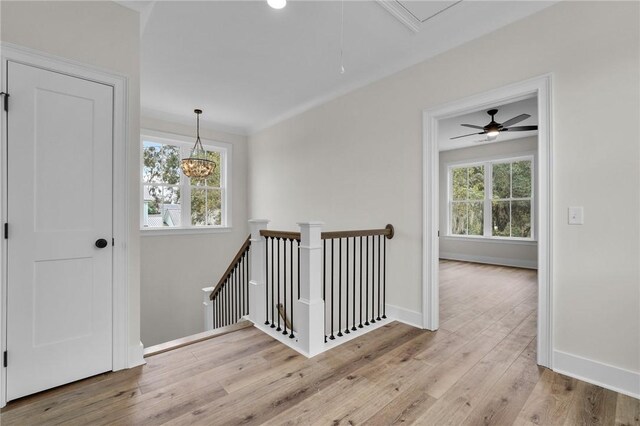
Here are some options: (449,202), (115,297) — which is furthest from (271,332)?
(449,202)

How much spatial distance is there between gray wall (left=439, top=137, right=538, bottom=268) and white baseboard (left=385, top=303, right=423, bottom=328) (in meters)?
4.35

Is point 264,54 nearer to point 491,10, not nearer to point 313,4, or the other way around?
point 313,4

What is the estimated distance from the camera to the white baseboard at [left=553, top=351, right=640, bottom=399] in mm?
1815

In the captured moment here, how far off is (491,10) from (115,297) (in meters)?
3.57

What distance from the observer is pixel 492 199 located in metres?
6.51

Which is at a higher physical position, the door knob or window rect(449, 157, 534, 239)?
window rect(449, 157, 534, 239)

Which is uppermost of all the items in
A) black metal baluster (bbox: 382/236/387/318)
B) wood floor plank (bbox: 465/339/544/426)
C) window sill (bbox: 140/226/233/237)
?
window sill (bbox: 140/226/233/237)

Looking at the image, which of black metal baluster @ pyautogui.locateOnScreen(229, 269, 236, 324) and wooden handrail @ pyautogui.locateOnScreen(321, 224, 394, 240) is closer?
wooden handrail @ pyautogui.locateOnScreen(321, 224, 394, 240)

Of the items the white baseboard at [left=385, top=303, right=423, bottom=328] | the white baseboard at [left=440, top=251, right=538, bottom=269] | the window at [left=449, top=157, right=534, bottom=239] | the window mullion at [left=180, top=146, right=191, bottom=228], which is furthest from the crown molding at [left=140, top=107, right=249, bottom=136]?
the white baseboard at [left=440, top=251, right=538, bottom=269]

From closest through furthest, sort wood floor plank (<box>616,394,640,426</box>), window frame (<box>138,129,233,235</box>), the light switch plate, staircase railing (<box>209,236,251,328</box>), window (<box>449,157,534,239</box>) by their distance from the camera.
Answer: wood floor plank (<box>616,394,640,426</box>), the light switch plate, staircase railing (<box>209,236,251,328</box>), window frame (<box>138,129,233,235</box>), window (<box>449,157,534,239</box>)

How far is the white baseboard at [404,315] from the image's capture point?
291 cm

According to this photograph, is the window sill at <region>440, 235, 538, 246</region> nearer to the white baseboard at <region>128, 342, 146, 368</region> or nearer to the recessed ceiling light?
the recessed ceiling light

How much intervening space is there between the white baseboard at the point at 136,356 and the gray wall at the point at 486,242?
6.62m

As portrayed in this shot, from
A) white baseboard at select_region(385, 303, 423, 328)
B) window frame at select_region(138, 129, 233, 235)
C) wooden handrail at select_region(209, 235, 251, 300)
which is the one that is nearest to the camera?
white baseboard at select_region(385, 303, 423, 328)
